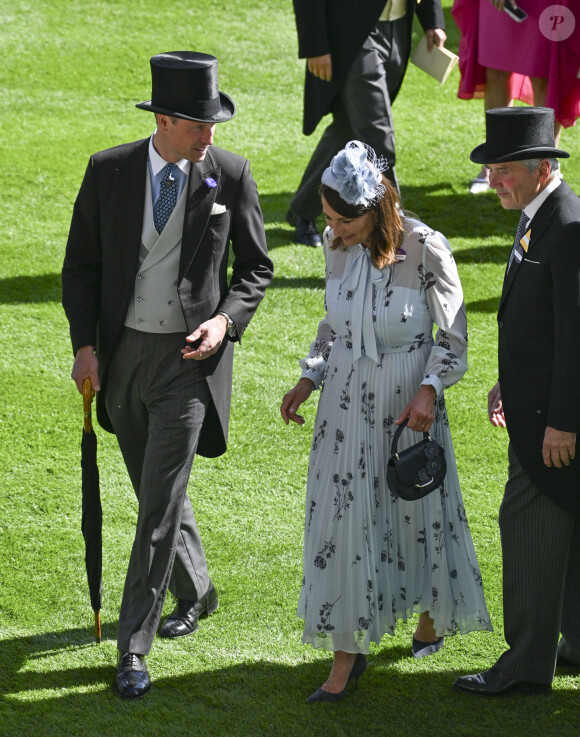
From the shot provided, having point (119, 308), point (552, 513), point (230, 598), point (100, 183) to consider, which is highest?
point (100, 183)

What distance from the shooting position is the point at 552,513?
12.8 feet

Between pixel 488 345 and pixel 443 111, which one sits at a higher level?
pixel 443 111

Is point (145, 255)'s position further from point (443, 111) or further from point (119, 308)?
point (443, 111)

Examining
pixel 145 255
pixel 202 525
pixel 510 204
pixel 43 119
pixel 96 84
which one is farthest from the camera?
pixel 96 84

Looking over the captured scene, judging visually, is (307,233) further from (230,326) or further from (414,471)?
(414,471)

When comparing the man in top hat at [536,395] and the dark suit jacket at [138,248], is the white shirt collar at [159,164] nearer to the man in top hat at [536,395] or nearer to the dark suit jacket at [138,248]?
the dark suit jacket at [138,248]

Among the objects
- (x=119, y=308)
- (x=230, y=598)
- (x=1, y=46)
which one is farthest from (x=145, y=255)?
(x=1, y=46)

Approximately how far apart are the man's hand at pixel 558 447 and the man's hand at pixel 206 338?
3.84 feet

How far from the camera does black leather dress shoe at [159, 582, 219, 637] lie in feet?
14.9

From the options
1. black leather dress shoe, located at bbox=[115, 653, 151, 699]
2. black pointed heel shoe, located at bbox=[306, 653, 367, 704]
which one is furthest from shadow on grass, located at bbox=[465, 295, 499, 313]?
black leather dress shoe, located at bbox=[115, 653, 151, 699]

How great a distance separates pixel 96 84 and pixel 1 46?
1247 mm

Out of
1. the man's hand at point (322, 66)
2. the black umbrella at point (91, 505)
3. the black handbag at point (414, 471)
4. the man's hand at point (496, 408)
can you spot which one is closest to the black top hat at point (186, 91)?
the black umbrella at point (91, 505)

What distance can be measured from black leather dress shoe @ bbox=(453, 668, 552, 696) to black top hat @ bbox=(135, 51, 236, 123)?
7.17ft

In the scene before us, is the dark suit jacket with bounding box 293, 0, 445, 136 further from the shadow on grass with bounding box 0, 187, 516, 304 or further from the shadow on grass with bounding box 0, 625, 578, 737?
the shadow on grass with bounding box 0, 625, 578, 737
